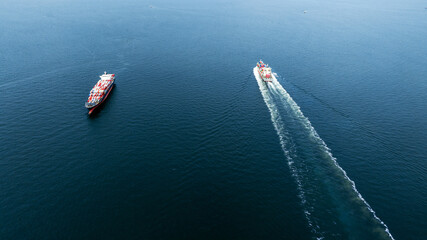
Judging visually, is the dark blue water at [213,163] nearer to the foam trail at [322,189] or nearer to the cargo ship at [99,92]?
the foam trail at [322,189]

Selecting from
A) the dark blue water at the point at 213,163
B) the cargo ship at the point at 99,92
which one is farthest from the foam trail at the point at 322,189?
the cargo ship at the point at 99,92

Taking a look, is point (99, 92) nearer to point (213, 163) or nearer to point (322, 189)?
point (213, 163)

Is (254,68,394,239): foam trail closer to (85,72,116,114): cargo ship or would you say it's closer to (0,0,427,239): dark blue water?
(0,0,427,239): dark blue water

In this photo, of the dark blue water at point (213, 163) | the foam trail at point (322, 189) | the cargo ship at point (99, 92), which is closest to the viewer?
the foam trail at point (322, 189)

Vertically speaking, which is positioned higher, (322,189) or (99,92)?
(99,92)

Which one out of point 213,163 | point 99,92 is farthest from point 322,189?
point 99,92

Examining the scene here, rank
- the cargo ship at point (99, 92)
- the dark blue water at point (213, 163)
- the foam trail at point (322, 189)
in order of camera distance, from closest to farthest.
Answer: the foam trail at point (322, 189) → the dark blue water at point (213, 163) → the cargo ship at point (99, 92)

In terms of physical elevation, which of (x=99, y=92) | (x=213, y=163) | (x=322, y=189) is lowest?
(x=322, y=189)
